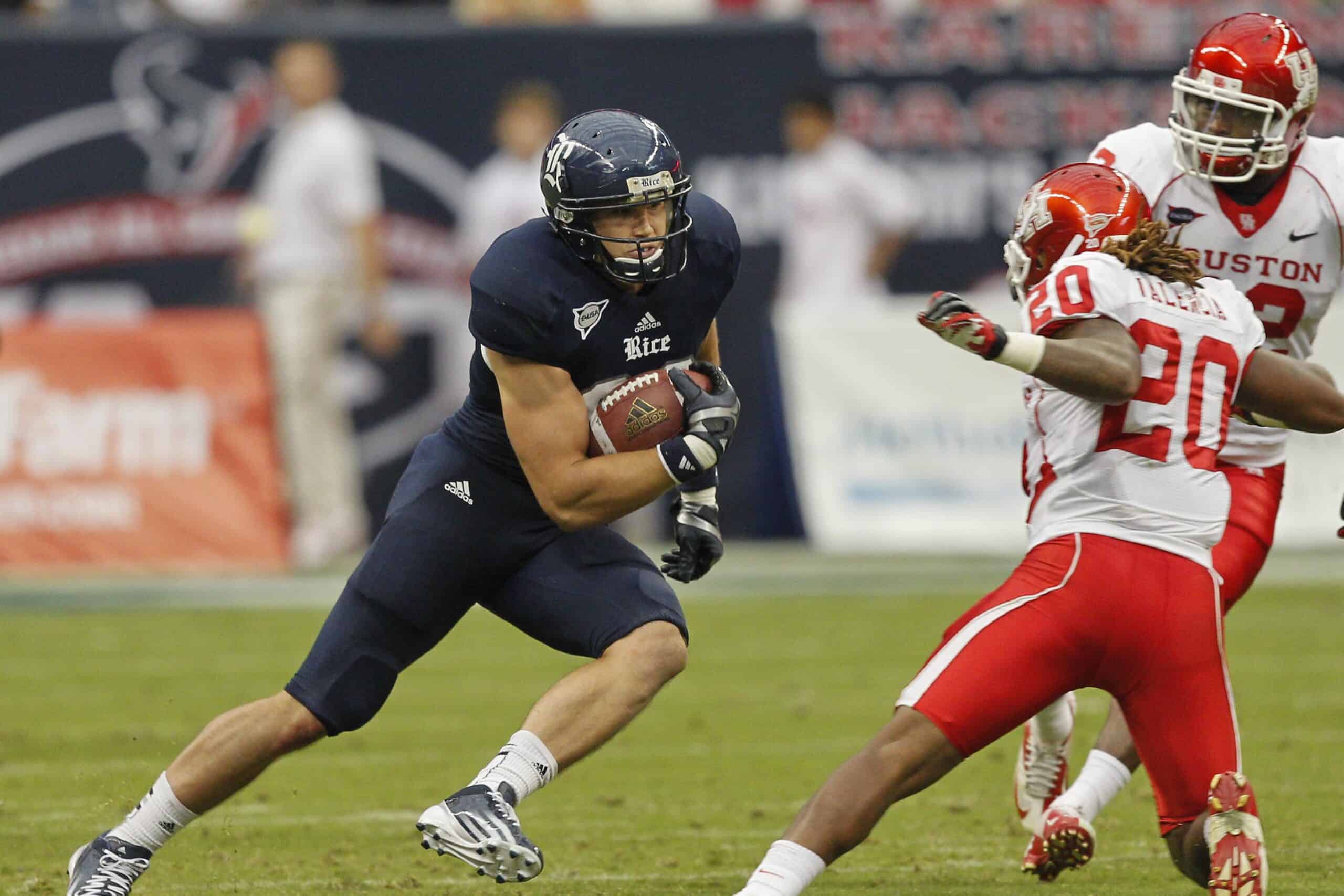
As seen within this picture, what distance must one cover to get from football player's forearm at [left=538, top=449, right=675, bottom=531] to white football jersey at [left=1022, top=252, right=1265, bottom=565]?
2.42 feet

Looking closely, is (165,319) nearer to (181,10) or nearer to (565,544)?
(181,10)

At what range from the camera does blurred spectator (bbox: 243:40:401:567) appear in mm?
10266

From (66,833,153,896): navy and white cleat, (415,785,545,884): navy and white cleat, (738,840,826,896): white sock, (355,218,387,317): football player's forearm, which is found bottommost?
(355,218,387,317): football player's forearm

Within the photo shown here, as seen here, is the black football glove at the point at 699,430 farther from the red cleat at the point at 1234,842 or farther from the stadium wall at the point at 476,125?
the stadium wall at the point at 476,125

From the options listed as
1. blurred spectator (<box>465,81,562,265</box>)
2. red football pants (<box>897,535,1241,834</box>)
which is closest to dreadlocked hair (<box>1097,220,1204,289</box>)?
red football pants (<box>897,535,1241,834</box>)

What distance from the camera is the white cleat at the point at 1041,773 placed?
4621 millimetres

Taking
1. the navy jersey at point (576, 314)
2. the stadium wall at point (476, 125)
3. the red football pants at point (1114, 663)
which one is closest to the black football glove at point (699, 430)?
the navy jersey at point (576, 314)

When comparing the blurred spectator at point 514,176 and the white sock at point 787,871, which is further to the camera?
the blurred spectator at point 514,176

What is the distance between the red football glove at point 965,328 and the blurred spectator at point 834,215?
23.8ft

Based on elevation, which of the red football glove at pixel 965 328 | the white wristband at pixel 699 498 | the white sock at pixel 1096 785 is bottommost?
the white sock at pixel 1096 785

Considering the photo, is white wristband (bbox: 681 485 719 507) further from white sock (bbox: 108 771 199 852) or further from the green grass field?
white sock (bbox: 108 771 199 852)

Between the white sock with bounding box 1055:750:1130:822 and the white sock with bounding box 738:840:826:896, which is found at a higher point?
the white sock with bounding box 738:840:826:896

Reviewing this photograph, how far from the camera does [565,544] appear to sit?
13.8 ft

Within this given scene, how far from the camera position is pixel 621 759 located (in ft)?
19.6
